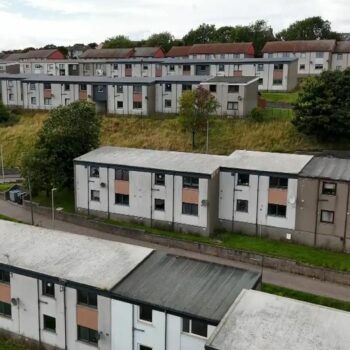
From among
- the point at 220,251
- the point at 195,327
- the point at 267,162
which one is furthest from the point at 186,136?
the point at 195,327

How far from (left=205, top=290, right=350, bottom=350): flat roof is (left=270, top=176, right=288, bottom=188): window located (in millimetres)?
18829

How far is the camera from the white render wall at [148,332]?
2511cm

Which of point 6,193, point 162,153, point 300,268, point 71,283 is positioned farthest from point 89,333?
point 6,193

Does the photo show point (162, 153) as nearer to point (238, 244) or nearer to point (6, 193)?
point (238, 244)

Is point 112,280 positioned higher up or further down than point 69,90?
further down

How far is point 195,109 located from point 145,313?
4249 cm

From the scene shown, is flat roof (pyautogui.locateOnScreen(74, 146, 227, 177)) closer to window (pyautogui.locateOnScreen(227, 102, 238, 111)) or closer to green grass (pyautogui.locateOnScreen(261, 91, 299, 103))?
window (pyautogui.locateOnScreen(227, 102, 238, 111))

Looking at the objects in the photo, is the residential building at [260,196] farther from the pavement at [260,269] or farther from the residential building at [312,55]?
the residential building at [312,55]

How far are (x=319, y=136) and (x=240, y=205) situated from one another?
70.3ft

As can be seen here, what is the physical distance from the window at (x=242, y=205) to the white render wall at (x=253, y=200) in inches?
10.1

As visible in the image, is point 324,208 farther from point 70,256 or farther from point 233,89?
point 233,89

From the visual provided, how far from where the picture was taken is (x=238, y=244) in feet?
137

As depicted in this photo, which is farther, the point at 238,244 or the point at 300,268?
the point at 238,244

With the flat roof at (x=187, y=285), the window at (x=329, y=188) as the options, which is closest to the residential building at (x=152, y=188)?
the window at (x=329, y=188)
